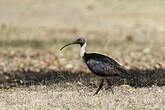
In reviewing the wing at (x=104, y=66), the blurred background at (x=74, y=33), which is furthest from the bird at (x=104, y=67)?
the blurred background at (x=74, y=33)

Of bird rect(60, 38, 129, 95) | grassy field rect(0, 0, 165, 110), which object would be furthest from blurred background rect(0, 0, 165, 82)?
bird rect(60, 38, 129, 95)

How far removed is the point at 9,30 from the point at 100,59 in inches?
688

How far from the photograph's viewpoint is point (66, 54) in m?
21.9

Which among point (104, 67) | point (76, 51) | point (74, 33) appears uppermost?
point (104, 67)

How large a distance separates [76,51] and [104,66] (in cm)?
1170

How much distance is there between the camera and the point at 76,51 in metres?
22.9

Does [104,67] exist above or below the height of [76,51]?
above

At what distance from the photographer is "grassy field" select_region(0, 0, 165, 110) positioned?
35.4 ft

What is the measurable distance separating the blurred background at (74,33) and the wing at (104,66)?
13.2 ft

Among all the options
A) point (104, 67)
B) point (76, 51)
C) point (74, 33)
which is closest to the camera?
point (104, 67)

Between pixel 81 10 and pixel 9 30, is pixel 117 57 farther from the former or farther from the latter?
pixel 81 10

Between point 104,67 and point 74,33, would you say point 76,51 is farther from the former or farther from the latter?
point 104,67

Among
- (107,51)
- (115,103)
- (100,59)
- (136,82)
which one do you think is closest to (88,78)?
(136,82)

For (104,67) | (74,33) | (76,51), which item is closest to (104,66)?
(104,67)
